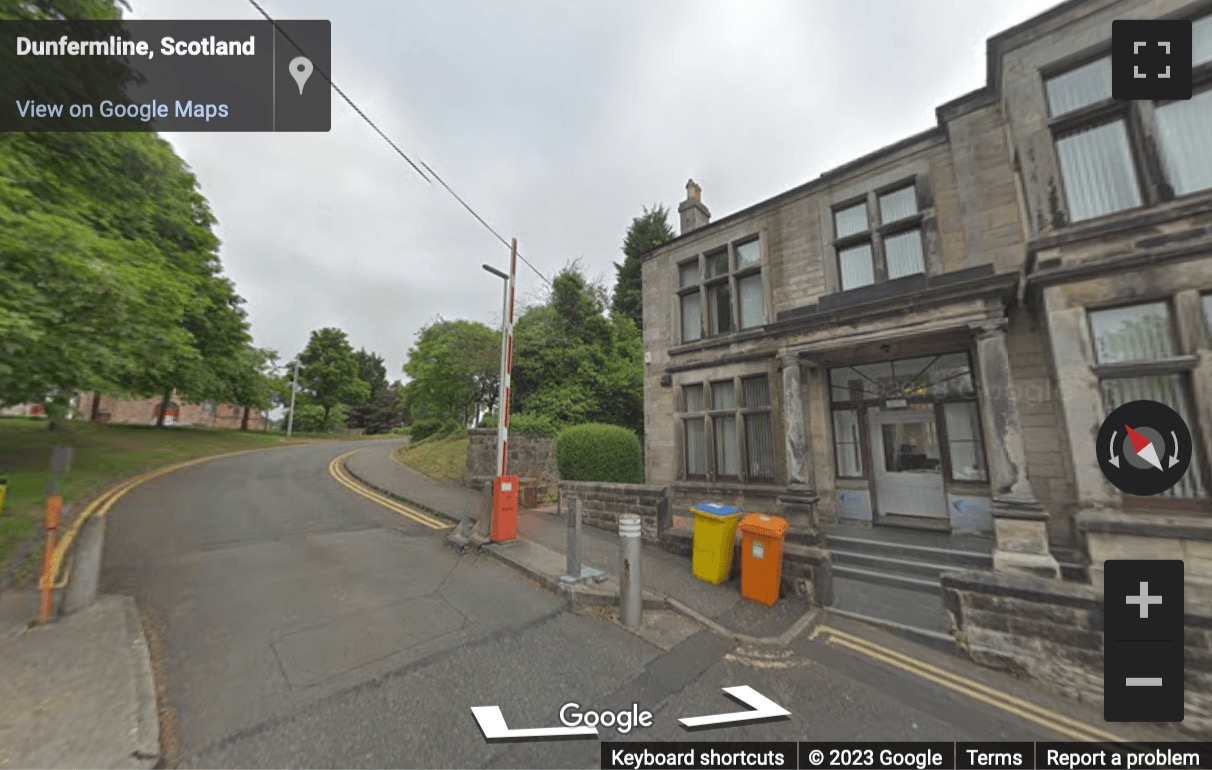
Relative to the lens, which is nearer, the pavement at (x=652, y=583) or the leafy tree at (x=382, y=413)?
the pavement at (x=652, y=583)

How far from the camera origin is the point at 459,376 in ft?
74.2

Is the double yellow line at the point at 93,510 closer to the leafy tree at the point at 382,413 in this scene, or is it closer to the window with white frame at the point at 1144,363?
the window with white frame at the point at 1144,363

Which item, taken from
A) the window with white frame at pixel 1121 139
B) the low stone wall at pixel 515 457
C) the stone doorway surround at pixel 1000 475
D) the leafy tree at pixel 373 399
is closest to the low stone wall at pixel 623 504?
the stone doorway surround at pixel 1000 475

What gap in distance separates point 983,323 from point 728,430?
5.02m

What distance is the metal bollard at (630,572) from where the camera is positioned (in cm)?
475

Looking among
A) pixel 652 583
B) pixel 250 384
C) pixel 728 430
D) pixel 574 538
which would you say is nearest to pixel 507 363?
pixel 574 538

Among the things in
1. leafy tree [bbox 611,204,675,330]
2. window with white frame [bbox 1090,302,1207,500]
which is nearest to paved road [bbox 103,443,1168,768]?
window with white frame [bbox 1090,302,1207,500]

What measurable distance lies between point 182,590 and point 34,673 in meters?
1.85

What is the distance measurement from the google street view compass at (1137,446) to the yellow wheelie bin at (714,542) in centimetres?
463

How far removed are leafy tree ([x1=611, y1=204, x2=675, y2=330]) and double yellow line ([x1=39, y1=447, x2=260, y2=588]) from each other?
19513 mm

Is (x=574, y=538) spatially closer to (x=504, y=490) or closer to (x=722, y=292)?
(x=504, y=490)

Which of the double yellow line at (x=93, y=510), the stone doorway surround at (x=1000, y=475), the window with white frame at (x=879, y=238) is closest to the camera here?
the double yellow line at (x=93, y=510)

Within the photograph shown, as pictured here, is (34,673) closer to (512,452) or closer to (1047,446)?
(512,452)

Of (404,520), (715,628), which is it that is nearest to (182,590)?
(404,520)
